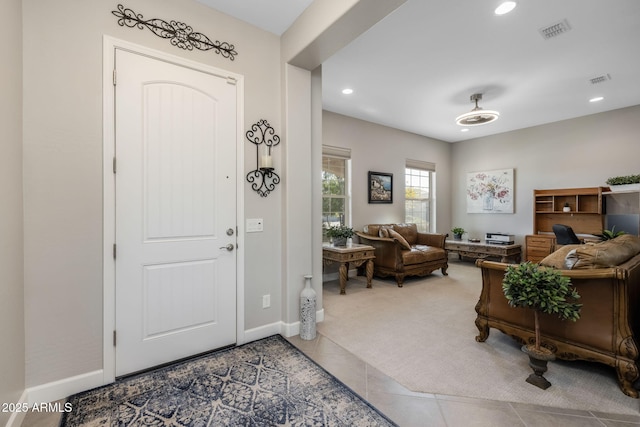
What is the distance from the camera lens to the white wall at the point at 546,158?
462 cm

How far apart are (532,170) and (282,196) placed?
18.1 feet

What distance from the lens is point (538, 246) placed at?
5207 mm

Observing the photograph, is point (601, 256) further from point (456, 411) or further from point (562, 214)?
point (562, 214)

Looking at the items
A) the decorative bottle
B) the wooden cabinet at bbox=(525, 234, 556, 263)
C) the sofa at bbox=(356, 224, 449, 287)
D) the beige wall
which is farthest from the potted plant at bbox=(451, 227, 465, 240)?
the beige wall

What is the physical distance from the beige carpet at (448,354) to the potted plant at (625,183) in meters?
2.95

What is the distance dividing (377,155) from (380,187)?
2.06 ft

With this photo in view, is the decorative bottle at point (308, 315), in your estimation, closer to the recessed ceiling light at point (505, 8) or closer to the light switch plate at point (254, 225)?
the light switch plate at point (254, 225)

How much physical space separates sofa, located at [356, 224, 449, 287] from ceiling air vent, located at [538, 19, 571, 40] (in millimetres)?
2850

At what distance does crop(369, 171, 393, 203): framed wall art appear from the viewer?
5352 millimetres

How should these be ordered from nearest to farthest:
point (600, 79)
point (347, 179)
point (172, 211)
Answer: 1. point (172, 211)
2. point (600, 79)
3. point (347, 179)

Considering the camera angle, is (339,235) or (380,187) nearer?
(339,235)

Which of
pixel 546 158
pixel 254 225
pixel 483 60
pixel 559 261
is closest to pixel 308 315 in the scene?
pixel 254 225

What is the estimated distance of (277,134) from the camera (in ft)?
8.68

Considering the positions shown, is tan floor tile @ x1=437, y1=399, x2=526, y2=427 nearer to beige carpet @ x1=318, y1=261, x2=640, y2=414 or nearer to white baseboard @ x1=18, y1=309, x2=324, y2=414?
beige carpet @ x1=318, y1=261, x2=640, y2=414
